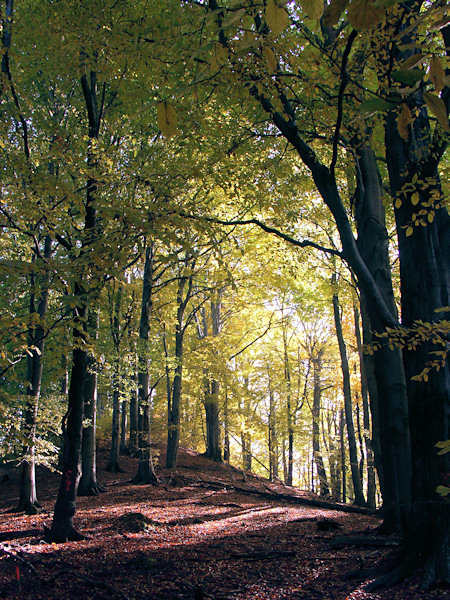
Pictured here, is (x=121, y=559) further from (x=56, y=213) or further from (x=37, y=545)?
(x=56, y=213)

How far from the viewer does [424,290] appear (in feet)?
14.2

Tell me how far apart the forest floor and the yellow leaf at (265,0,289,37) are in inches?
170

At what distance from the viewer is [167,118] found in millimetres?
1263

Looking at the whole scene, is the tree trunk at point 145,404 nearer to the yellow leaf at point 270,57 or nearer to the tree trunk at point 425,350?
the tree trunk at point 425,350

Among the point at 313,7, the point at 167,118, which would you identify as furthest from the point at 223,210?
the point at 313,7

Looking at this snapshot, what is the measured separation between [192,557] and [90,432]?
7.05 m

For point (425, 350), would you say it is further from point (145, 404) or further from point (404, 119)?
point (145, 404)

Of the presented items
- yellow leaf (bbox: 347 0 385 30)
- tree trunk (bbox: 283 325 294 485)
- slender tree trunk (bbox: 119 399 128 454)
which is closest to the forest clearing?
yellow leaf (bbox: 347 0 385 30)

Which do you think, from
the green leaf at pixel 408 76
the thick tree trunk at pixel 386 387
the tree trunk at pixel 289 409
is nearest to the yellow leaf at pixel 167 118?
the green leaf at pixel 408 76

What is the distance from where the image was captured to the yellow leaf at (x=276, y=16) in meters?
1.08

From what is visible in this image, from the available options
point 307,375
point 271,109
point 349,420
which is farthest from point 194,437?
point 271,109

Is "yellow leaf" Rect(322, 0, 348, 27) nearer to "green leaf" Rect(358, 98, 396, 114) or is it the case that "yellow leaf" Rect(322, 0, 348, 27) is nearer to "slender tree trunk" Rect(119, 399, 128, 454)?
"green leaf" Rect(358, 98, 396, 114)

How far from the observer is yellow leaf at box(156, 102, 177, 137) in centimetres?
125

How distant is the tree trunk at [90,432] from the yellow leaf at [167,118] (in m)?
10.7
